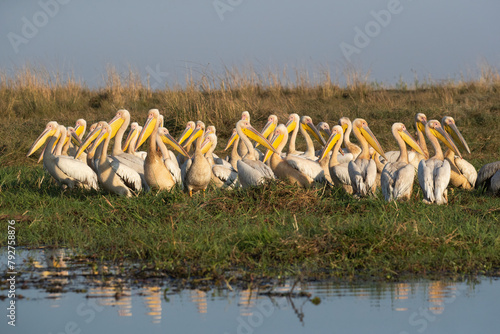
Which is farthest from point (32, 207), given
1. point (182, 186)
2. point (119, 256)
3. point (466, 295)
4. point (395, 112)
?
point (395, 112)

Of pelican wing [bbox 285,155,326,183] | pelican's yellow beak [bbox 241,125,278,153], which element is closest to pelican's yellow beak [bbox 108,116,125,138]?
pelican's yellow beak [bbox 241,125,278,153]

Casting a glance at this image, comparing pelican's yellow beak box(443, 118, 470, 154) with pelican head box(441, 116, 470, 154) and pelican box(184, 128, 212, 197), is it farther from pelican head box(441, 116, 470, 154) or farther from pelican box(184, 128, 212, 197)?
pelican box(184, 128, 212, 197)

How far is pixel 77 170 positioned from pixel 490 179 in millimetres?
4539

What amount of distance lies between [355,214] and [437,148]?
82.5 inches

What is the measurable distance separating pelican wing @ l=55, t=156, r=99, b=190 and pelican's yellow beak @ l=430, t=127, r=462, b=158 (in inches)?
155

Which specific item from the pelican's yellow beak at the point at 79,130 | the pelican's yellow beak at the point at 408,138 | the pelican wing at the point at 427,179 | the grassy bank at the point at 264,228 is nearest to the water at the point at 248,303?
the grassy bank at the point at 264,228

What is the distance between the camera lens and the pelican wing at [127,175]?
795cm

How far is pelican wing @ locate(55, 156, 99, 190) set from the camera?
26.8 ft

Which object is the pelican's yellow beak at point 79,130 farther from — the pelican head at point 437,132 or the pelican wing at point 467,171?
the pelican wing at point 467,171

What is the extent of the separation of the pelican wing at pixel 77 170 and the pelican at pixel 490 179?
427 cm

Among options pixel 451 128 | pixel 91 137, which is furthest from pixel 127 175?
pixel 451 128

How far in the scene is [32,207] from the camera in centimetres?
746

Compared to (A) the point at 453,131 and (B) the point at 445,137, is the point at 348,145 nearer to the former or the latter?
(A) the point at 453,131

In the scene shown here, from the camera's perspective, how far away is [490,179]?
8.18 meters
